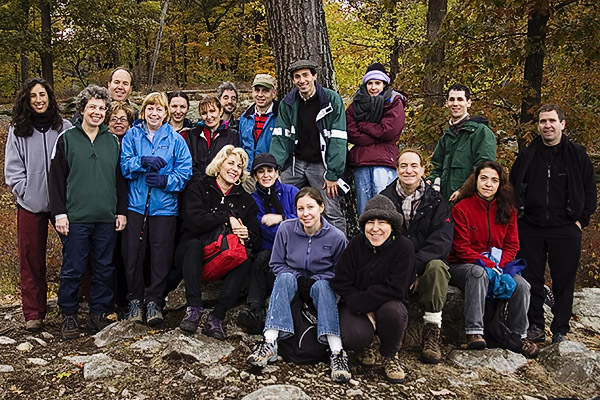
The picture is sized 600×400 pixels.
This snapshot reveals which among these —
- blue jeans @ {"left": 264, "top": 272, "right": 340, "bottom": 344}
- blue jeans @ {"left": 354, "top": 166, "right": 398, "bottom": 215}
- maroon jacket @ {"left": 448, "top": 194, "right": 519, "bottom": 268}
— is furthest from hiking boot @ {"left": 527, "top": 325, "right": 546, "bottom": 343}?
blue jeans @ {"left": 264, "top": 272, "right": 340, "bottom": 344}

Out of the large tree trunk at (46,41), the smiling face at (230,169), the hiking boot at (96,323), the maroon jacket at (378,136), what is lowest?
the hiking boot at (96,323)

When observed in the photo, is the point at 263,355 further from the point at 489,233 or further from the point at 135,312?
the point at 489,233

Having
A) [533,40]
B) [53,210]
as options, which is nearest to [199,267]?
[53,210]

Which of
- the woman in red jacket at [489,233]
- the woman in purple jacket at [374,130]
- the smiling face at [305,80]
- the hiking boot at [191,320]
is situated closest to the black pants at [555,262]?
the woman in red jacket at [489,233]

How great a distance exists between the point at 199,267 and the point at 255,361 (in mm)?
1093

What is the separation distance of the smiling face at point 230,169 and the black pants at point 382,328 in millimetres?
1724

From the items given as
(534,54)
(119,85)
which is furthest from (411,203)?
(534,54)

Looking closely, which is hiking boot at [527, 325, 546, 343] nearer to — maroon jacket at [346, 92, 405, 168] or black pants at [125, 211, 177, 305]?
maroon jacket at [346, 92, 405, 168]

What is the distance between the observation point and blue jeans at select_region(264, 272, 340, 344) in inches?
169

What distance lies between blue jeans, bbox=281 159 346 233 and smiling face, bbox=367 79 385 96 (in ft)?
3.11

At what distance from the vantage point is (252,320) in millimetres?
4816

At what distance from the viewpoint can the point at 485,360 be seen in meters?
4.63

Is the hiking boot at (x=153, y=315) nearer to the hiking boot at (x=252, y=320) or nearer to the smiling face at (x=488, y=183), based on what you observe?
the hiking boot at (x=252, y=320)

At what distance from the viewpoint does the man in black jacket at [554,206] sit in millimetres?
5141
